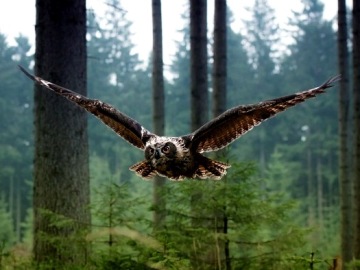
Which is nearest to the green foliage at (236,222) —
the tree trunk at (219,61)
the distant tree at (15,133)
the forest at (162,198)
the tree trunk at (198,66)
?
the forest at (162,198)

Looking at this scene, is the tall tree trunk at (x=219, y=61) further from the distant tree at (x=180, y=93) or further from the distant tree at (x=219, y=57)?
the distant tree at (x=180, y=93)

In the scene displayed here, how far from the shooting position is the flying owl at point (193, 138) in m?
4.98

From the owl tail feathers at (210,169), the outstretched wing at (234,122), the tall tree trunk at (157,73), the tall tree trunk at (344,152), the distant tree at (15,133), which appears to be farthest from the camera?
the distant tree at (15,133)

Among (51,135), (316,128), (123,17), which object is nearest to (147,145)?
(51,135)

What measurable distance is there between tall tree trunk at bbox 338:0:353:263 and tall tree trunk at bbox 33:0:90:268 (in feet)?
21.9

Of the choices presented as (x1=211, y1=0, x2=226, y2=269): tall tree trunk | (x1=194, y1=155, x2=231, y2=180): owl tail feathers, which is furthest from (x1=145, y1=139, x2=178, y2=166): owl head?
(x1=211, y1=0, x2=226, y2=269): tall tree trunk

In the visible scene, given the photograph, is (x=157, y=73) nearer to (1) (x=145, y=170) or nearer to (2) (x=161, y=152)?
(1) (x=145, y=170)

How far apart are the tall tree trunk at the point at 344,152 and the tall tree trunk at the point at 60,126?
6675mm

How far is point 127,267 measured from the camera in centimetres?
522

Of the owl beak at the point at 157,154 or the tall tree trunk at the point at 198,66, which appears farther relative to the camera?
the tall tree trunk at the point at 198,66

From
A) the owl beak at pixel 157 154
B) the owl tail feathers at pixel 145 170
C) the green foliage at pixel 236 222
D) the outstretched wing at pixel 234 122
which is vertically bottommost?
the green foliage at pixel 236 222

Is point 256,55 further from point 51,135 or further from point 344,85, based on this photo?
point 51,135

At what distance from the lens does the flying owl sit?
4984mm

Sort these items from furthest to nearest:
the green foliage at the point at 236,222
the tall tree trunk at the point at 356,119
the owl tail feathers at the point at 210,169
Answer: the tall tree trunk at the point at 356,119
the green foliage at the point at 236,222
the owl tail feathers at the point at 210,169
